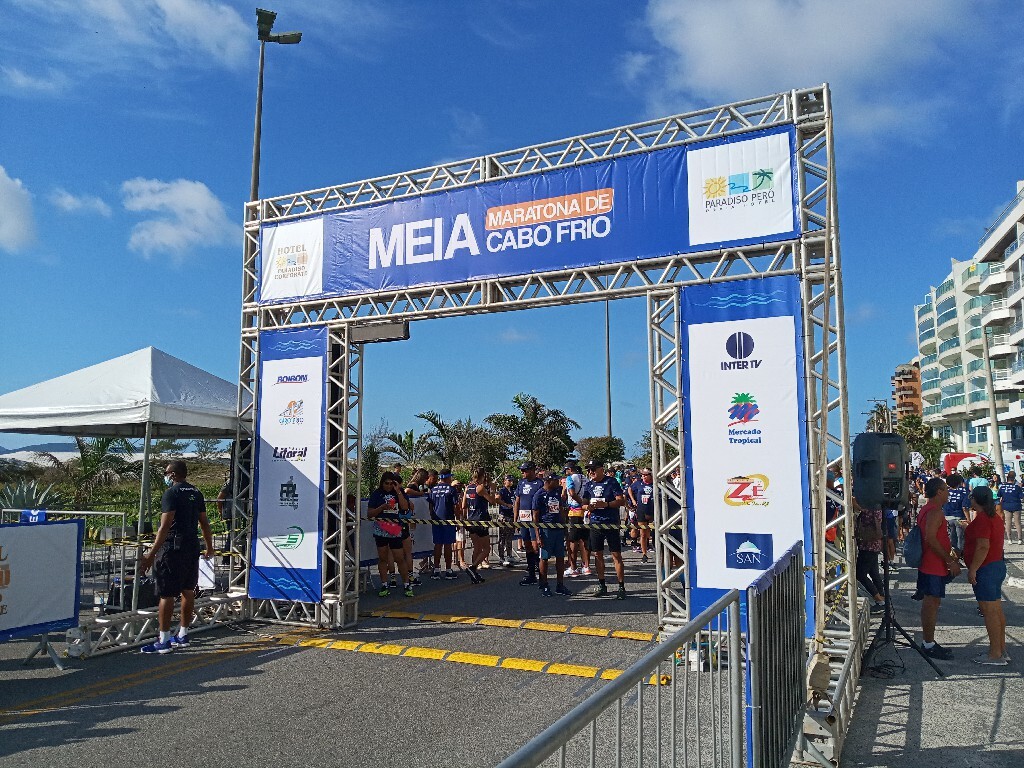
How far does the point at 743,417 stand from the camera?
277 inches

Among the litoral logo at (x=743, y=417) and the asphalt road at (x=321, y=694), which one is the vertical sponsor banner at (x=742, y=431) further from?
the asphalt road at (x=321, y=694)

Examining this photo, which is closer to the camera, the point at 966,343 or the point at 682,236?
the point at 682,236

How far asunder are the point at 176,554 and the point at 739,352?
6.38 meters

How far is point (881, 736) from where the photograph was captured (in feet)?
17.2

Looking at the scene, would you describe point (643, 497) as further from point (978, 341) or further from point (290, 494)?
point (978, 341)

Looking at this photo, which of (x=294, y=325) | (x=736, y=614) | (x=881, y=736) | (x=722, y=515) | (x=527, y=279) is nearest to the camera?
(x=736, y=614)

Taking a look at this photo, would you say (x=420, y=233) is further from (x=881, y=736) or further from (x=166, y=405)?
(x=881, y=736)

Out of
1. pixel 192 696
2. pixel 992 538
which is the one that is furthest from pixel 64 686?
pixel 992 538

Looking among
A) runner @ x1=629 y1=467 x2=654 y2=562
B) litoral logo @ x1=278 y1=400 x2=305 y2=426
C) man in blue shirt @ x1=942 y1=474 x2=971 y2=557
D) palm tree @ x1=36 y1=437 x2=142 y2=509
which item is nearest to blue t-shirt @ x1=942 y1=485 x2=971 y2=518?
man in blue shirt @ x1=942 y1=474 x2=971 y2=557

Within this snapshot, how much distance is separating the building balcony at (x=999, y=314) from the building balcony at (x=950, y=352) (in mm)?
14258

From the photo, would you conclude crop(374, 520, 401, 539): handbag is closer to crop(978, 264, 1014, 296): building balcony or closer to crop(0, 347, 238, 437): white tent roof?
crop(0, 347, 238, 437): white tent roof

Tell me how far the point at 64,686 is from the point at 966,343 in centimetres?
7761

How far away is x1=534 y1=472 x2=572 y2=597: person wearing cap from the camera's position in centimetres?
1103

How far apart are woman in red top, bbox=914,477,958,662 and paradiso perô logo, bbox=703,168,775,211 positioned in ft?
10.5
